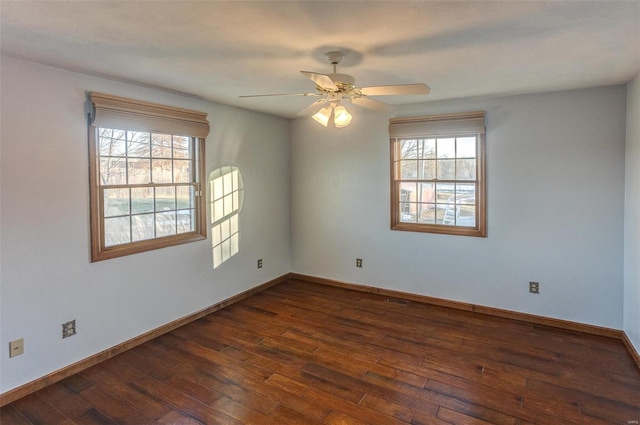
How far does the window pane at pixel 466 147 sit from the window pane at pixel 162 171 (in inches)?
124

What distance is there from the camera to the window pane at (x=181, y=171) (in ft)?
12.4

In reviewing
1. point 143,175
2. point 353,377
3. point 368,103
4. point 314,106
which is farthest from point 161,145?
point 353,377

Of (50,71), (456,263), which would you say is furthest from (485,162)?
(50,71)

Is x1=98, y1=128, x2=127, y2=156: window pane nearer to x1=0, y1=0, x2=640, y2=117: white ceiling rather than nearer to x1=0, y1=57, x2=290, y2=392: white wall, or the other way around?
x1=0, y1=57, x2=290, y2=392: white wall

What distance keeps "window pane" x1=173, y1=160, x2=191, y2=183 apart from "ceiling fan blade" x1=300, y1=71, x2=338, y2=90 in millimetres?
2123

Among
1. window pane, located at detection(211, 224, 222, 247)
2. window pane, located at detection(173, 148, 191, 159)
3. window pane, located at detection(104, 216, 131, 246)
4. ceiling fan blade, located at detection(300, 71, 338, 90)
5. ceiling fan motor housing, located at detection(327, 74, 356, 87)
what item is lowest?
window pane, located at detection(211, 224, 222, 247)

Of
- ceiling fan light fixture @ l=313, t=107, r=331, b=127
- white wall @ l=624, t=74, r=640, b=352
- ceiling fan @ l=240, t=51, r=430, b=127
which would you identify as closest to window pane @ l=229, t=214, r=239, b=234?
ceiling fan @ l=240, t=51, r=430, b=127

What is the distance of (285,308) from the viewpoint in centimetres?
425

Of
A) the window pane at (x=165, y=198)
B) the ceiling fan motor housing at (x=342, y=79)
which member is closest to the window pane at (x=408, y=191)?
the ceiling fan motor housing at (x=342, y=79)

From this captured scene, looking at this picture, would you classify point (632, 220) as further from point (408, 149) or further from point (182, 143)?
point (182, 143)

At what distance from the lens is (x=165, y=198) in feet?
12.1

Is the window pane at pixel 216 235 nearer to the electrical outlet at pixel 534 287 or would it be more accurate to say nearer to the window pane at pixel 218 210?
the window pane at pixel 218 210

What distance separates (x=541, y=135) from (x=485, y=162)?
57 cm

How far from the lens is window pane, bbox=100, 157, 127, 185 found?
313cm
